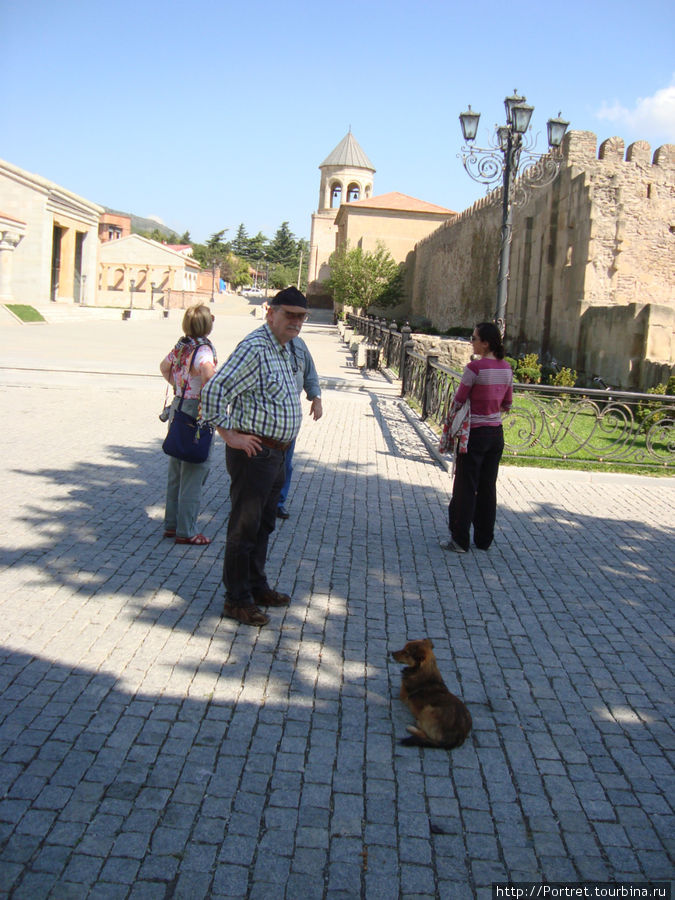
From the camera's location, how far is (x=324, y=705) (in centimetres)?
357

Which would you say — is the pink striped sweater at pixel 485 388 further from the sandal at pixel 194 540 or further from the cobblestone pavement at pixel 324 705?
the sandal at pixel 194 540

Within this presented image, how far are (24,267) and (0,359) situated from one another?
2505 centimetres

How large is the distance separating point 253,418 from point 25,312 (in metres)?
31.5

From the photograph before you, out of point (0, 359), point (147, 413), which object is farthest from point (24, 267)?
point (147, 413)

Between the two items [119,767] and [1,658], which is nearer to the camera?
[119,767]

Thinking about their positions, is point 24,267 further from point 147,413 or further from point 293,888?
point 293,888

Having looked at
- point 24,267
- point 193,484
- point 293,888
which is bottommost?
point 293,888

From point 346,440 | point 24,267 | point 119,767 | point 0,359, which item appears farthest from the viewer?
point 24,267

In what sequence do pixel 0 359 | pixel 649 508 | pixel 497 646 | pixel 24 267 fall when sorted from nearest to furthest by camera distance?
pixel 497 646 < pixel 649 508 < pixel 0 359 < pixel 24 267

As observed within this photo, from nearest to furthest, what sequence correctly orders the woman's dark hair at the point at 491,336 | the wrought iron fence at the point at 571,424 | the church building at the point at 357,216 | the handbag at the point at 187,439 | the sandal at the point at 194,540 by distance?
1. the handbag at the point at 187,439
2. the sandal at the point at 194,540
3. the woman's dark hair at the point at 491,336
4. the wrought iron fence at the point at 571,424
5. the church building at the point at 357,216

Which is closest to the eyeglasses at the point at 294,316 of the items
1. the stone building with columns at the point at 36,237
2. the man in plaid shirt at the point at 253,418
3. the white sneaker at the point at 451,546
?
the man in plaid shirt at the point at 253,418

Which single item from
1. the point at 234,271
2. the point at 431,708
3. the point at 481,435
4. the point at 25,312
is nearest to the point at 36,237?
the point at 25,312

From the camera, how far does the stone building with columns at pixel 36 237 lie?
36094 mm

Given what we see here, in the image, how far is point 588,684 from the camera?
396 cm
